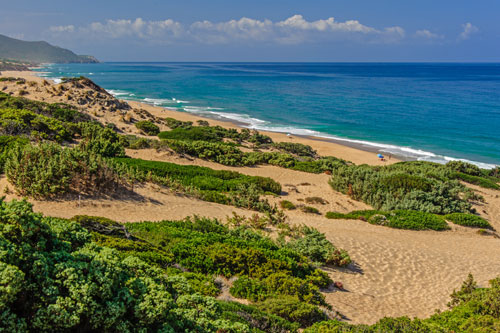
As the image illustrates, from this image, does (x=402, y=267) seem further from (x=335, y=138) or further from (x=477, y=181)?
(x=335, y=138)

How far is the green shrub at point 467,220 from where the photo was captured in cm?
1532

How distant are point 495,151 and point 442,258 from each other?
30911mm

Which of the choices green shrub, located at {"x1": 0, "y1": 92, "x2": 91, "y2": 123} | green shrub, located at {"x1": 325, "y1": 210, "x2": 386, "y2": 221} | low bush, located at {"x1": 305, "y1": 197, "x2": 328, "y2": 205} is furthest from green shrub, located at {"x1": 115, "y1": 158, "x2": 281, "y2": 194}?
green shrub, located at {"x1": 0, "y1": 92, "x2": 91, "y2": 123}

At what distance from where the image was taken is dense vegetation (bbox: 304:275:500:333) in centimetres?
557

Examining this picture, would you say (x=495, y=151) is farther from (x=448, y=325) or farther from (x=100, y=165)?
(x=100, y=165)

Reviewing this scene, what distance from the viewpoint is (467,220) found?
15.4m

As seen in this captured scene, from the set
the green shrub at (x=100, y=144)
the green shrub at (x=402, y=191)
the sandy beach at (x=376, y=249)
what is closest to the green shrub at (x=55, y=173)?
the sandy beach at (x=376, y=249)

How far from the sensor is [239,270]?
805cm

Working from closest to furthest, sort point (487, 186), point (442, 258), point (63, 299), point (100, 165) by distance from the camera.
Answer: point (63, 299)
point (442, 258)
point (100, 165)
point (487, 186)

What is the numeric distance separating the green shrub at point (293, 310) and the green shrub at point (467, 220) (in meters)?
12.1

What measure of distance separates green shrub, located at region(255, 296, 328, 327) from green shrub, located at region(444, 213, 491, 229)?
12093 mm

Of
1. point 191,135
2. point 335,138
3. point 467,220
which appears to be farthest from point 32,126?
point 335,138

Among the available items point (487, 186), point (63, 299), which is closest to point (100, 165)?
point (63, 299)

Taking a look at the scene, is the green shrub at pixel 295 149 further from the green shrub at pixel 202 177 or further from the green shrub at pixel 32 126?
the green shrub at pixel 32 126
